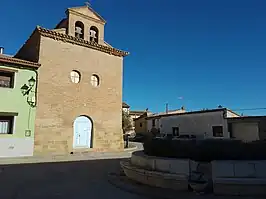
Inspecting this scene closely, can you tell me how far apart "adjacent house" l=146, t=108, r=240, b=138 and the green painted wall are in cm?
1604

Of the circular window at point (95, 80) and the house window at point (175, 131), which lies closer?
the circular window at point (95, 80)

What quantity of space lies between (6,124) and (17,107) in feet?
3.75

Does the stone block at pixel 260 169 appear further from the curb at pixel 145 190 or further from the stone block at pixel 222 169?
the curb at pixel 145 190

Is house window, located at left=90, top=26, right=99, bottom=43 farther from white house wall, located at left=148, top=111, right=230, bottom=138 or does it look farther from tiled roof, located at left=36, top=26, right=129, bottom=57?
white house wall, located at left=148, top=111, right=230, bottom=138

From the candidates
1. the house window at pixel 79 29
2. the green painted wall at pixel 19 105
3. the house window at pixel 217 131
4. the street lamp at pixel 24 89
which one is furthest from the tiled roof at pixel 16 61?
the house window at pixel 217 131

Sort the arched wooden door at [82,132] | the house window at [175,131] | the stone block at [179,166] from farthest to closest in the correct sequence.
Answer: the house window at [175,131]
the arched wooden door at [82,132]
the stone block at [179,166]

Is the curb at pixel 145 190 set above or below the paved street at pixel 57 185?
above

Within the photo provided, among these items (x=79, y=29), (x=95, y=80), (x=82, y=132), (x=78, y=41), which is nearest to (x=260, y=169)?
(x=82, y=132)

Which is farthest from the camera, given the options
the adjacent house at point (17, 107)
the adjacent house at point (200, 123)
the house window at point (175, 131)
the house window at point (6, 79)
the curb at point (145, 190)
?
the house window at point (175, 131)

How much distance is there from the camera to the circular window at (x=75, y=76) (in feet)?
52.4

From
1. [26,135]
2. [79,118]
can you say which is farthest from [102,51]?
[26,135]

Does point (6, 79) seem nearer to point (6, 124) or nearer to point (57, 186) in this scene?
point (6, 124)

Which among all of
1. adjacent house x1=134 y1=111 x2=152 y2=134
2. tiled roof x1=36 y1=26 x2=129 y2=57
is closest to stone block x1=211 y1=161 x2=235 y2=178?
tiled roof x1=36 y1=26 x2=129 y2=57

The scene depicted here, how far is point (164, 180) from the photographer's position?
5727mm
